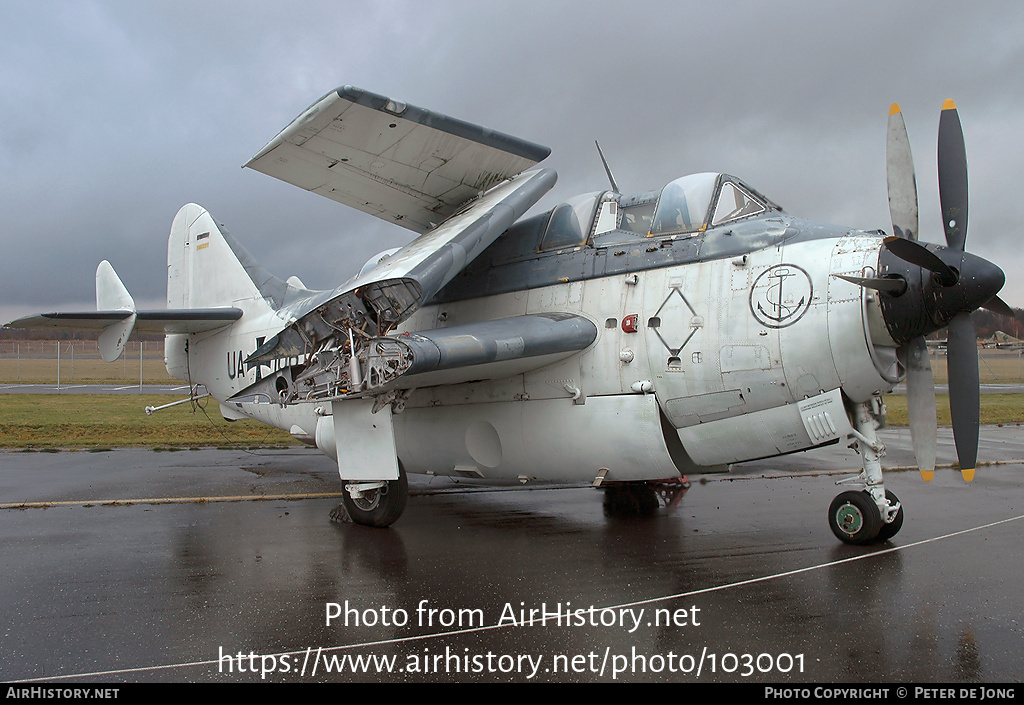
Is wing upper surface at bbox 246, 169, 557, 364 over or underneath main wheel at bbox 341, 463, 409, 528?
over

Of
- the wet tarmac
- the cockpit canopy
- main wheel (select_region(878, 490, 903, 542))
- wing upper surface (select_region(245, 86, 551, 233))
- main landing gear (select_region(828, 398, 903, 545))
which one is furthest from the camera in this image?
wing upper surface (select_region(245, 86, 551, 233))

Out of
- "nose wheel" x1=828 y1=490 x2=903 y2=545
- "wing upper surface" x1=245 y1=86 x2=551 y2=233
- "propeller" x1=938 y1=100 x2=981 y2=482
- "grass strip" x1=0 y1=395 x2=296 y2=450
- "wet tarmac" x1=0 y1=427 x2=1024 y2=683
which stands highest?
"wing upper surface" x1=245 y1=86 x2=551 y2=233

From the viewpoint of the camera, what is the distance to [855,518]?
734 cm

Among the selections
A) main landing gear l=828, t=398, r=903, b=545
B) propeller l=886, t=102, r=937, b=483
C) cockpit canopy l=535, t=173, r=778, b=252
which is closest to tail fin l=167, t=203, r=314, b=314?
cockpit canopy l=535, t=173, r=778, b=252

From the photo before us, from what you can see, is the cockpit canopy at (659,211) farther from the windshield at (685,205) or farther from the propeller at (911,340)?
the propeller at (911,340)

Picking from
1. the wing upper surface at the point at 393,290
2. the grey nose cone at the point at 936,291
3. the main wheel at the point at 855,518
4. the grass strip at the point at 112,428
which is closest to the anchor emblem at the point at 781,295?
the grey nose cone at the point at 936,291

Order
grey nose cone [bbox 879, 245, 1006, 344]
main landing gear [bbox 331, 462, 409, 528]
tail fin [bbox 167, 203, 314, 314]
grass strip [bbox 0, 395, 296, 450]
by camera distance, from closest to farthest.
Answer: grey nose cone [bbox 879, 245, 1006, 344] < main landing gear [bbox 331, 462, 409, 528] < tail fin [bbox 167, 203, 314, 314] < grass strip [bbox 0, 395, 296, 450]

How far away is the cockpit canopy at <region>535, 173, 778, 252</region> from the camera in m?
7.93

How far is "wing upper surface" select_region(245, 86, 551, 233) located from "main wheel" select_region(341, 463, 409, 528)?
13.3ft

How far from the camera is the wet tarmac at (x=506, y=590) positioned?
15.0 ft

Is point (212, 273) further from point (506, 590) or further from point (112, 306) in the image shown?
point (506, 590)

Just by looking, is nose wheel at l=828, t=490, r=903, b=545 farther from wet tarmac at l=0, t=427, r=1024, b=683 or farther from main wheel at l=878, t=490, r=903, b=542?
wet tarmac at l=0, t=427, r=1024, b=683

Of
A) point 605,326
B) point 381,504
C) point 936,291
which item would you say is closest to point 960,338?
point 936,291

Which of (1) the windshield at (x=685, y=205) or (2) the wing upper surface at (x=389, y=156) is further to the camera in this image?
(2) the wing upper surface at (x=389, y=156)
